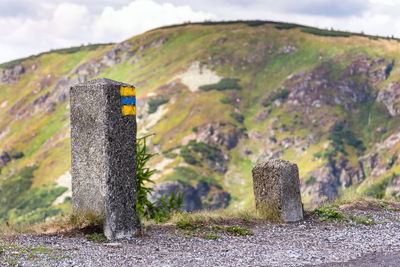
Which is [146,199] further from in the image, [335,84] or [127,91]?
[335,84]

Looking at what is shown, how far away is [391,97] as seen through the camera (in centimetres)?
18938

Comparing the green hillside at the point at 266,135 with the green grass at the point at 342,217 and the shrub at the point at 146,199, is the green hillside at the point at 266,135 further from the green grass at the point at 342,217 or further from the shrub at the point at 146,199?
the shrub at the point at 146,199

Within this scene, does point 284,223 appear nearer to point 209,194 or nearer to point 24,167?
point 209,194

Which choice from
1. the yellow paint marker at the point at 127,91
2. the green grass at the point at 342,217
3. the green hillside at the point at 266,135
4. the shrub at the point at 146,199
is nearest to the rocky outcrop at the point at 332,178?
the green hillside at the point at 266,135

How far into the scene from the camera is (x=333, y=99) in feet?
626

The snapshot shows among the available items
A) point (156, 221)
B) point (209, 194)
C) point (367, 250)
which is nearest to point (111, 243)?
point (156, 221)

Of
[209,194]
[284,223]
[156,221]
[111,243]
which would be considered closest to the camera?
[111,243]

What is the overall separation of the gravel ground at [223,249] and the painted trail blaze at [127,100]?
7.56 feet

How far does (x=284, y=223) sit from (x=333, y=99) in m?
182

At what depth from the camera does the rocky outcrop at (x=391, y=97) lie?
187m

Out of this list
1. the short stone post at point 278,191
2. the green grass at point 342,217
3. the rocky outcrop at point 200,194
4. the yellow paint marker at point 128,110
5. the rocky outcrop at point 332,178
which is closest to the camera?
the yellow paint marker at point 128,110

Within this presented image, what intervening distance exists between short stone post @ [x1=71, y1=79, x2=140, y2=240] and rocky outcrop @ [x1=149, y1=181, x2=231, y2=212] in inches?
5545

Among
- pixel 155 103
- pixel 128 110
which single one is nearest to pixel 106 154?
pixel 128 110

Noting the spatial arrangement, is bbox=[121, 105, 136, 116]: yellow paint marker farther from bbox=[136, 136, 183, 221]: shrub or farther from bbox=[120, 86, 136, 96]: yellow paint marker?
bbox=[136, 136, 183, 221]: shrub
